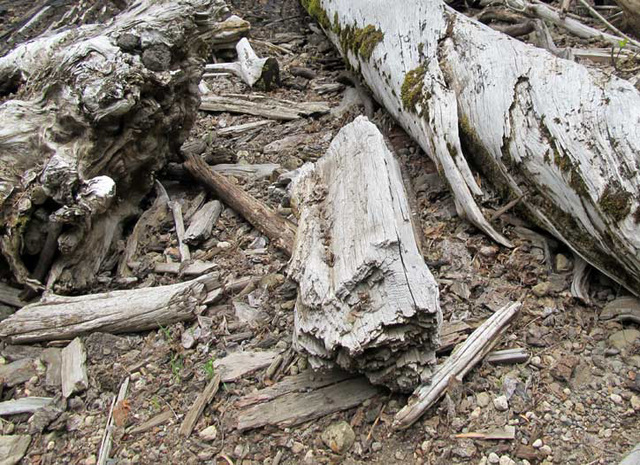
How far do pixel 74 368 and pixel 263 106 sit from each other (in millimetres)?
3772

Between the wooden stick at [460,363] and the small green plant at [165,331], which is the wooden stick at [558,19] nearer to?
the wooden stick at [460,363]

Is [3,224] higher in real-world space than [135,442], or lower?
higher

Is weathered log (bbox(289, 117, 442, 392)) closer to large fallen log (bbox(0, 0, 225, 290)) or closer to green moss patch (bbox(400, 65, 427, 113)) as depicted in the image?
green moss patch (bbox(400, 65, 427, 113))

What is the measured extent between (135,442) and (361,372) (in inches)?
50.4

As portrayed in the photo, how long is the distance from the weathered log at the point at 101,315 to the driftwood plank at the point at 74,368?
0.37 ft

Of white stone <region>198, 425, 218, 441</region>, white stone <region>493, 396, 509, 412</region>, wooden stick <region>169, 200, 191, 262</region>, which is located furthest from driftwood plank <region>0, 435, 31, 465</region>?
white stone <region>493, 396, 509, 412</region>

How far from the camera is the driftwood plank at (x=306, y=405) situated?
2.91 m

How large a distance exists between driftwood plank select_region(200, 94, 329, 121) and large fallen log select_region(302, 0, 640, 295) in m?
0.96

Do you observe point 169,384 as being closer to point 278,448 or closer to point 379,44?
point 278,448

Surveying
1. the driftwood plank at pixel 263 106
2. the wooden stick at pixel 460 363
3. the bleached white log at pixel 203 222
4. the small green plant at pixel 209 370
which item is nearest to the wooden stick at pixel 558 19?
the driftwood plank at pixel 263 106

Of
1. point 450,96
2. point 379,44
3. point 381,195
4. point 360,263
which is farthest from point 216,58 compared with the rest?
point 360,263

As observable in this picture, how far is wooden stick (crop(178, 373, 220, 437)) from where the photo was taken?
2.96 m

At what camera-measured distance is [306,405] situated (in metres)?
2.96

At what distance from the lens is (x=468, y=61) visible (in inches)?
175
